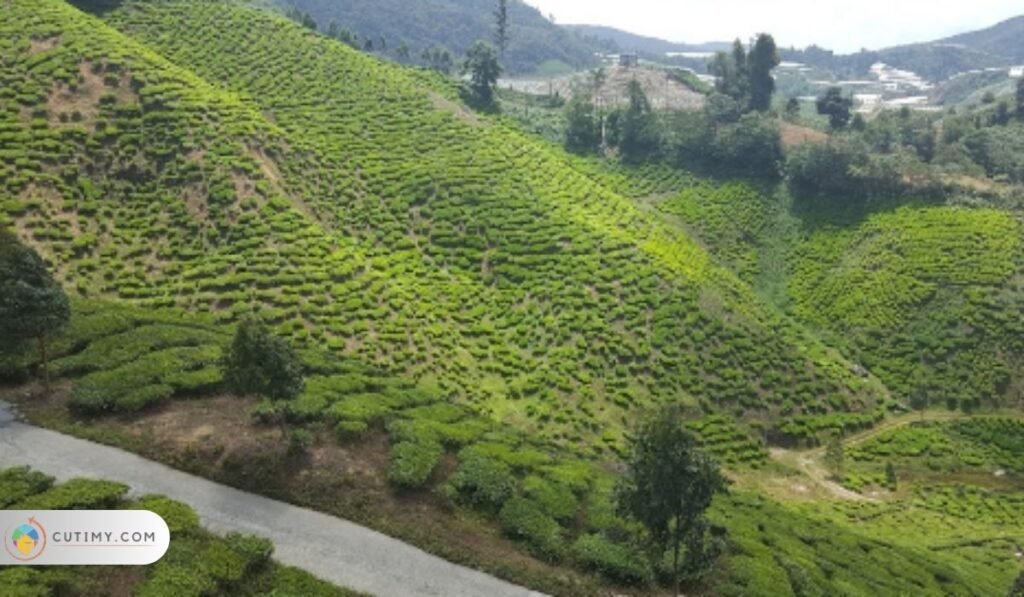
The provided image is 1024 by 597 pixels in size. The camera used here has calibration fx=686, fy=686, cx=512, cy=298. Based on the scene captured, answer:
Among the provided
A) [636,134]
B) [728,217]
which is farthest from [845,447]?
[636,134]

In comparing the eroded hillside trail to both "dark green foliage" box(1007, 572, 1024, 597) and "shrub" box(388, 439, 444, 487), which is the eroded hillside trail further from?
"shrub" box(388, 439, 444, 487)

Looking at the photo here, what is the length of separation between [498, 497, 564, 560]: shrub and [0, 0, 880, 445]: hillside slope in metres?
22.3

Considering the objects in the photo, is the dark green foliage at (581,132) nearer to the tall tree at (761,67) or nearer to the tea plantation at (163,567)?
the tall tree at (761,67)

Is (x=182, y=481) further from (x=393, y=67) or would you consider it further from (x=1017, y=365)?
(x=393, y=67)

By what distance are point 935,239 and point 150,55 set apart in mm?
90644

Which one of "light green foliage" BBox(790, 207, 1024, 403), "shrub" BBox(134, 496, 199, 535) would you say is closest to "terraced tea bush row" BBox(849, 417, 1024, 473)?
"light green foliage" BBox(790, 207, 1024, 403)

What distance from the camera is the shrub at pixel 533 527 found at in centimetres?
2591

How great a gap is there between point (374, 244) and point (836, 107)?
96490 mm

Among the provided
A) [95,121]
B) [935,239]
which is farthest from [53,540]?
[935,239]

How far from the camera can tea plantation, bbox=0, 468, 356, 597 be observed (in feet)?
66.5

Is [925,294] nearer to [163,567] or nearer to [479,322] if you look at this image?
[479,322]

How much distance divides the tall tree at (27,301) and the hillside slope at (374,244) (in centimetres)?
1727

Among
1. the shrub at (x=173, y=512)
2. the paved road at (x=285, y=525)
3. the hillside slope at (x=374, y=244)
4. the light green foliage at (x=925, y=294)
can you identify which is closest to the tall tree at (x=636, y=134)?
the light green foliage at (x=925, y=294)

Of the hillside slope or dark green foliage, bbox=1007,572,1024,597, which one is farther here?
the hillside slope
